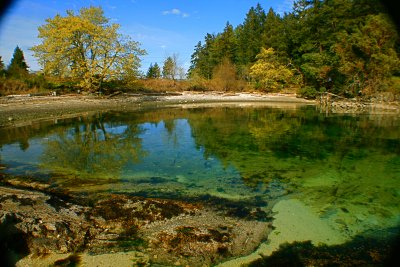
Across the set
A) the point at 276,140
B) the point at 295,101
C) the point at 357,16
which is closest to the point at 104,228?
the point at 276,140

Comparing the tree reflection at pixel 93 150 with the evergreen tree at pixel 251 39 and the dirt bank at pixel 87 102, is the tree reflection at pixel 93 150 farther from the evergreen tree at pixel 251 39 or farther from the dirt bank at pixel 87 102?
the evergreen tree at pixel 251 39

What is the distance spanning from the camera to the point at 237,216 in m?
5.47

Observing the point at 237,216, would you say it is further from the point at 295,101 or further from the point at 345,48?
the point at 295,101

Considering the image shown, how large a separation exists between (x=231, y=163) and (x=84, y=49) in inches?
917

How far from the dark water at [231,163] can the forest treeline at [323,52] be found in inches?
522

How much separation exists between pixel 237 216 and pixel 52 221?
3.12 metres

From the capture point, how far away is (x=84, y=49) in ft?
90.7

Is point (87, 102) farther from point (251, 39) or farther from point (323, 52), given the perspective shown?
point (251, 39)

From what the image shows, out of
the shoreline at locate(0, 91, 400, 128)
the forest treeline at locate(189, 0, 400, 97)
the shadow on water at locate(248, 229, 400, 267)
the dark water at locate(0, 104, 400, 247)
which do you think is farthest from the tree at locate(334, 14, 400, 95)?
the shadow on water at locate(248, 229, 400, 267)

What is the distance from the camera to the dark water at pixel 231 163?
22.0ft

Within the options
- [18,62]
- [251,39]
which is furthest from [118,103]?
[251,39]

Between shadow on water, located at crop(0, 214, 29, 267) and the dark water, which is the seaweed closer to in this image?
the dark water

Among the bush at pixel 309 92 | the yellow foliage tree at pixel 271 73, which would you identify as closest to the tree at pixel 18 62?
the yellow foliage tree at pixel 271 73

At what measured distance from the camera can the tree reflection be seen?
8656 mm
